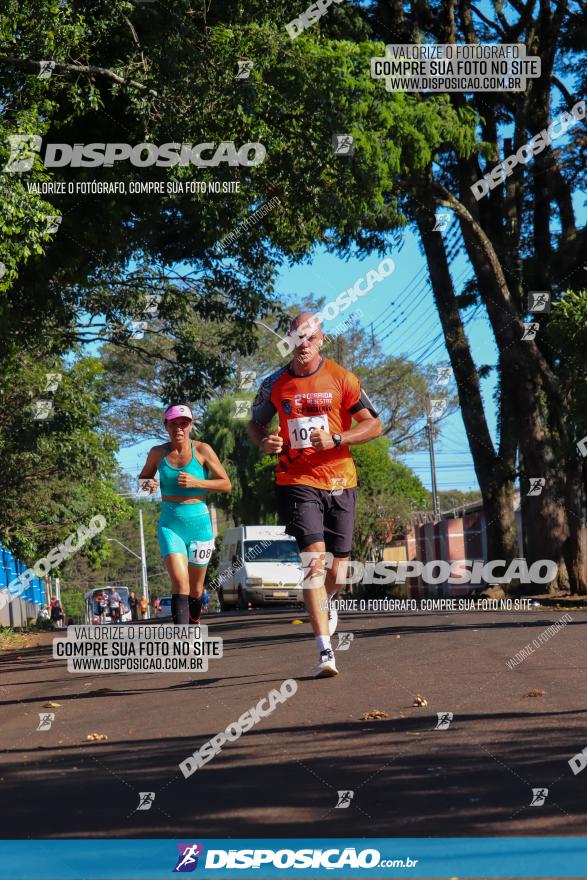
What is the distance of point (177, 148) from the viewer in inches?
589

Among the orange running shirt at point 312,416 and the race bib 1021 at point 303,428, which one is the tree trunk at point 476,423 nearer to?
the orange running shirt at point 312,416

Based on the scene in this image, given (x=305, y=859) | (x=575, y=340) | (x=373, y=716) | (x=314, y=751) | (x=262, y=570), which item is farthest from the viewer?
(x=262, y=570)

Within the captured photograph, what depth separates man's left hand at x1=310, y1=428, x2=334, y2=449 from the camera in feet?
25.6

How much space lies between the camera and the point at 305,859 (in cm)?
362

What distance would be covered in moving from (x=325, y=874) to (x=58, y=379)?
2533 cm

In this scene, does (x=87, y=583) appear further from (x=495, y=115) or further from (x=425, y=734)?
(x=425, y=734)

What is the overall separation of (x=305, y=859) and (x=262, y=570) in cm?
2744

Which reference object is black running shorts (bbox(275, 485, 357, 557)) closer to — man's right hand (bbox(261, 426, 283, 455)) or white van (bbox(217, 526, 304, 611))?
man's right hand (bbox(261, 426, 283, 455))

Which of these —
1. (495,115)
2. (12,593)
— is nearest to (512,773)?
(495,115)

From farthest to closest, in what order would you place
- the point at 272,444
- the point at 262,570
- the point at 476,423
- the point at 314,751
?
1. the point at 262,570
2. the point at 476,423
3. the point at 272,444
4. the point at 314,751

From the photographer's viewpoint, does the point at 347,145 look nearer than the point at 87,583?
Yes

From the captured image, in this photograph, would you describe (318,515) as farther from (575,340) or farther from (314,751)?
(575,340)

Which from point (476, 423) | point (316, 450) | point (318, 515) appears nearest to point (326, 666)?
point (318, 515)

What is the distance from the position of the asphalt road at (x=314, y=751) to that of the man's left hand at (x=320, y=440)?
147 centimetres
